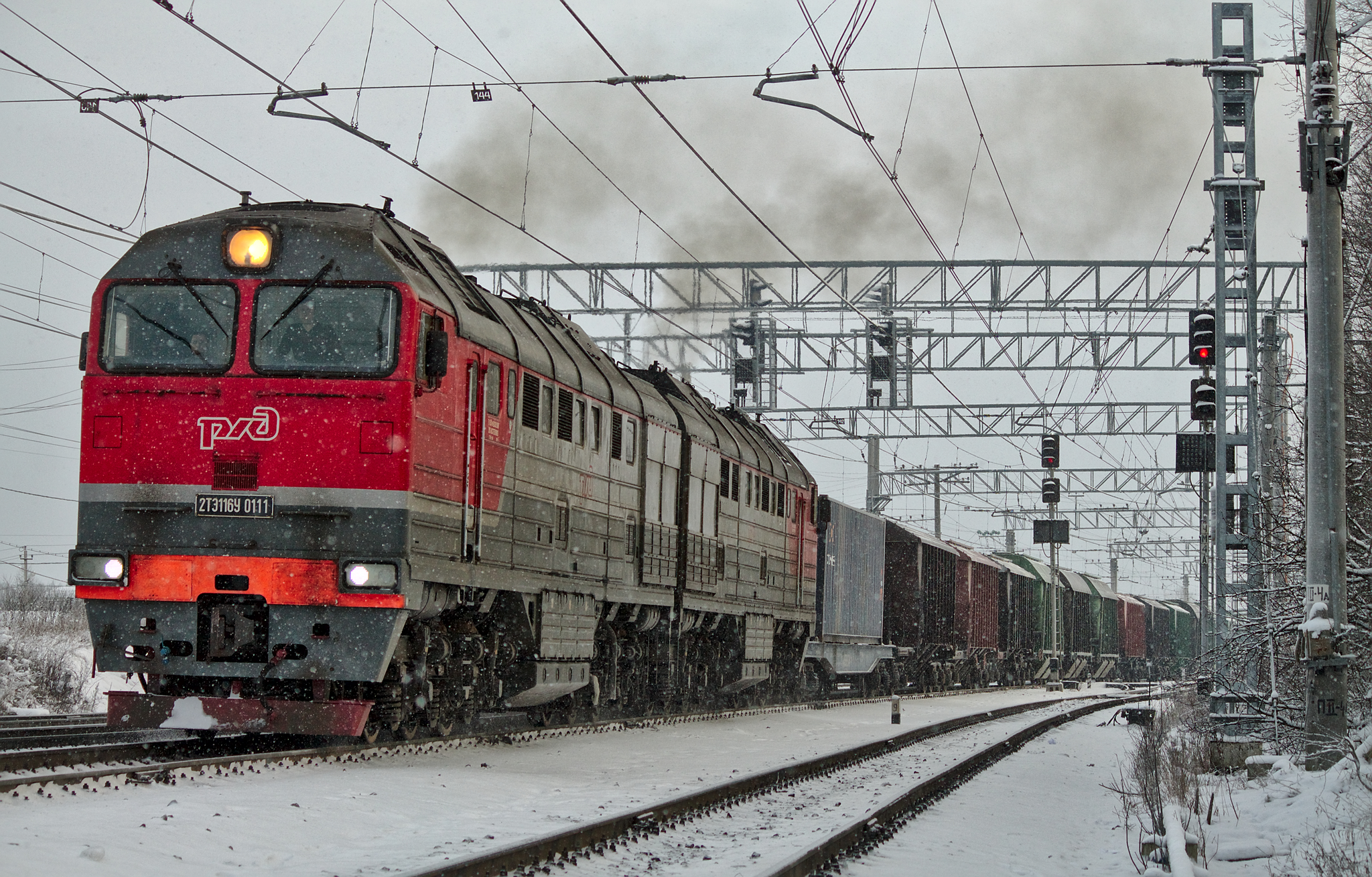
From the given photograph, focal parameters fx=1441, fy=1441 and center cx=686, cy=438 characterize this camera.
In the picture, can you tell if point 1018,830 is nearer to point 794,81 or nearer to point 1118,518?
point 794,81

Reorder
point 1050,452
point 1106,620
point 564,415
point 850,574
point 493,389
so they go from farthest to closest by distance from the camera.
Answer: point 1106,620
point 1050,452
point 850,574
point 564,415
point 493,389

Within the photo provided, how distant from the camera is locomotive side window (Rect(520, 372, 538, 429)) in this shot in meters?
13.3

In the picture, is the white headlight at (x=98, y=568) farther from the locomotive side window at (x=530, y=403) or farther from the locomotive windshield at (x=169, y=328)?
the locomotive side window at (x=530, y=403)

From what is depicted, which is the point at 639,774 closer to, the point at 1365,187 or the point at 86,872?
the point at 86,872

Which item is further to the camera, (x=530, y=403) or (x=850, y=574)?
(x=850, y=574)

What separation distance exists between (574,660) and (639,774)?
2788 mm

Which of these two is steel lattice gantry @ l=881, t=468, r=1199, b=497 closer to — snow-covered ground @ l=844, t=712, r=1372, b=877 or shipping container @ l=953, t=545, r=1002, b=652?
shipping container @ l=953, t=545, r=1002, b=652

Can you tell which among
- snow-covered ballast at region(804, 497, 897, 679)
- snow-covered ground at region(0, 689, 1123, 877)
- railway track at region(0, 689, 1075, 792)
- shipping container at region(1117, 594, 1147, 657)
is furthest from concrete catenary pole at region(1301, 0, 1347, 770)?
shipping container at region(1117, 594, 1147, 657)

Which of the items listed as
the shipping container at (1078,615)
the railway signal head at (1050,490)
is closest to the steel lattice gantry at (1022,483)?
the shipping container at (1078,615)

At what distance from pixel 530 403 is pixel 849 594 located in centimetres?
1521

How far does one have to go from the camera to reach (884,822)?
10102mm

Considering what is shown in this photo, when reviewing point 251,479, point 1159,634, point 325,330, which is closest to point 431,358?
point 325,330

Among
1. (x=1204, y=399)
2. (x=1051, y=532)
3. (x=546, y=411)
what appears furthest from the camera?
(x=1051, y=532)

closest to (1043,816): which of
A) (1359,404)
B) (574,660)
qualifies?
(574,660)
